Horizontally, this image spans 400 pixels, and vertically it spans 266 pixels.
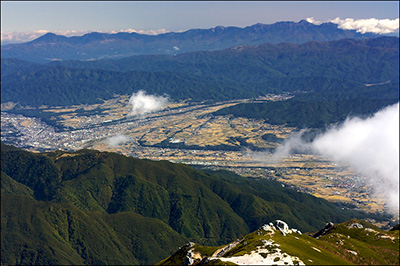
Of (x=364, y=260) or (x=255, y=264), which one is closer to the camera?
(x=255, y=264)

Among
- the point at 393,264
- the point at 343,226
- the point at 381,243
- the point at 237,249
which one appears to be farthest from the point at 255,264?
the point at 343,226

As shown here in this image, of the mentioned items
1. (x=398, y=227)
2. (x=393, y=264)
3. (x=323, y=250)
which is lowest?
(x=398, y=227)

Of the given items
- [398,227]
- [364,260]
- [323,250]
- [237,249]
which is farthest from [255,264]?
[398,227]

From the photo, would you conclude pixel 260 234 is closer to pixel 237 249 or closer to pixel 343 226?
pixel 237 249

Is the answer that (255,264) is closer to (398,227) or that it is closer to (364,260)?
(364,260)

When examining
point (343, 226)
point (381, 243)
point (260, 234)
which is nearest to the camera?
point (260, 234)

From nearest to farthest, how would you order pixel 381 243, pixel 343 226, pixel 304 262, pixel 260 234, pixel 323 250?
pixel 304 262
pixel 323 250
pixel 260 234
pixel 381 243
pixel 343 226

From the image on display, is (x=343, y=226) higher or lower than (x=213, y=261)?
lower
